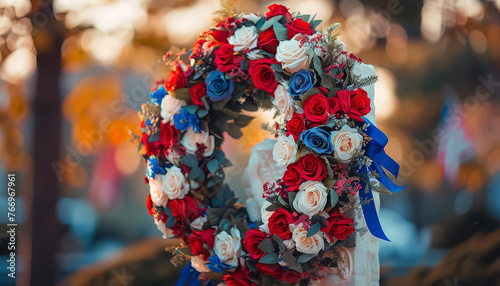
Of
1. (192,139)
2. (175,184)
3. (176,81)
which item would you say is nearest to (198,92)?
(176,81)

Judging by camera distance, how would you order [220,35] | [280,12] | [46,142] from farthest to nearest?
[46,142] < [220,35] < [280,12]

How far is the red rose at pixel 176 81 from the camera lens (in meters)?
2.22

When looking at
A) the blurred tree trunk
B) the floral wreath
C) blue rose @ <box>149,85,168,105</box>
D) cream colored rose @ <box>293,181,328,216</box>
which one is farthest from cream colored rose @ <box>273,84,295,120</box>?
the blurred tree trunk

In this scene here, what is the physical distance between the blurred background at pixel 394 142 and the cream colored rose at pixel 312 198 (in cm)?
208

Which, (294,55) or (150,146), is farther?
(150,146)

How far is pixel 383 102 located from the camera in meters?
4.22

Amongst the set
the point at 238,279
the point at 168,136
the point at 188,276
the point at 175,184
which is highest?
the point at 168,136

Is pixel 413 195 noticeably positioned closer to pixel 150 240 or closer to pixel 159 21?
pixel 150 240

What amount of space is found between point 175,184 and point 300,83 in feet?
2.45

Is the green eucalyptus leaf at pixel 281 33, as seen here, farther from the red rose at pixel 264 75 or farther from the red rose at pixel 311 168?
the red rose at pixel 311 168

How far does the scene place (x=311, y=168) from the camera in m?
1.80

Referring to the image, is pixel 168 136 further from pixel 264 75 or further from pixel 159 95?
pixel 264 75

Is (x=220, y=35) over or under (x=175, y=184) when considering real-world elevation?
over

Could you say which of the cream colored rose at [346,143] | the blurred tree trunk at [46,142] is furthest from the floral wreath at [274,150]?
the blurred tree trunk at [46,142]
